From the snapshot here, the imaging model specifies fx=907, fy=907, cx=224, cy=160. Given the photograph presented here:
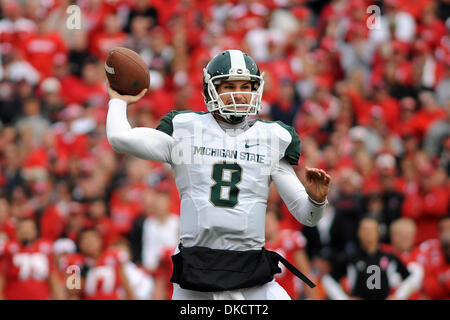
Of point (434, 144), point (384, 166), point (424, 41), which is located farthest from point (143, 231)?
point (424, 41)

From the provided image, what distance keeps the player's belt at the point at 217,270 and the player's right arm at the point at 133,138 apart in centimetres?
48

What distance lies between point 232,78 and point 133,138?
0.58 metres

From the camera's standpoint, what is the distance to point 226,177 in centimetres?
432

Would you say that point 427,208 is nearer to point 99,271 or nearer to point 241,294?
point 99,271

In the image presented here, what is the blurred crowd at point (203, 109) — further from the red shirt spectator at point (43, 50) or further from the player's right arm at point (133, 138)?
A: the player's right arm at point (133, 138)

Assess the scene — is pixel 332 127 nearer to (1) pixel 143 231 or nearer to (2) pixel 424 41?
(2) pixel 424 41

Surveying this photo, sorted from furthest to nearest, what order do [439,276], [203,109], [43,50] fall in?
[43,50] < [203,109] < [439,276]

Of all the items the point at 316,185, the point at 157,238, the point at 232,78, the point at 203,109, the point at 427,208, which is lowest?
the point at 316,185

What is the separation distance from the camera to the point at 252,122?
14.9 feet

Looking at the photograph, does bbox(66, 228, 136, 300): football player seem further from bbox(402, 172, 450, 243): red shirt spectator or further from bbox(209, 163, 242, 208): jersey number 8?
bbox(209, 163, 242, 208): jersey number 8

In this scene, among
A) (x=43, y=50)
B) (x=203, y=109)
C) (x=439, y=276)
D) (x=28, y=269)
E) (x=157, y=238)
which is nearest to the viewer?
(x=439, y=276)

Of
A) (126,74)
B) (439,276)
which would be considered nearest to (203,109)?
(439,276)

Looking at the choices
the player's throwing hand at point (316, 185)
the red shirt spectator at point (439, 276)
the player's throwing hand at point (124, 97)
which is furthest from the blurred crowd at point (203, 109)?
the player's throwing hand at point (124, 97)

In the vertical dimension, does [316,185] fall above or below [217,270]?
above
